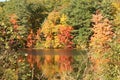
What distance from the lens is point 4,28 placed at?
7.45 meters

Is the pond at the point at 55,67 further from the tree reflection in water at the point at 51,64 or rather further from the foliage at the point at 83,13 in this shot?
the foliage at the point at 83,13

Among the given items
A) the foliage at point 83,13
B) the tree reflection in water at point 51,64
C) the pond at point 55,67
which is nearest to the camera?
the pond at point 55,67

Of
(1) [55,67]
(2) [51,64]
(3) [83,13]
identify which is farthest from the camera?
(3) [83,13]

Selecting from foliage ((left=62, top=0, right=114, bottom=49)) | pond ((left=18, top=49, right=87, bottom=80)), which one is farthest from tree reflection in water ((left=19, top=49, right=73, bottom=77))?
foliage ((left=62, top=0, right=114, bottom=49))

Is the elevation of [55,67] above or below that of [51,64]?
above

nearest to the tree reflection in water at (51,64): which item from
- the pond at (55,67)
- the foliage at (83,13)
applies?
the pond at (55,67)

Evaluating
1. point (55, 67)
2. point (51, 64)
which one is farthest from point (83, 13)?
point (55, 67)

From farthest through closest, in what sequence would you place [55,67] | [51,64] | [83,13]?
[83,13]
[51,64]
[55,67]

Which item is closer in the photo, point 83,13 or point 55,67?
point 55,67

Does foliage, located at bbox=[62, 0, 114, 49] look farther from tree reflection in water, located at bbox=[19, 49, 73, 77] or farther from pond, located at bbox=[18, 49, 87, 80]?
pond, located at bbox=[18, 49, 87, 80]

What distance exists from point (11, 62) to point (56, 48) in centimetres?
4670

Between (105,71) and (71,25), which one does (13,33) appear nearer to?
(105,71)

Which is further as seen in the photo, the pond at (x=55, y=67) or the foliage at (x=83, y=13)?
the foliage at (x=83, y=13)

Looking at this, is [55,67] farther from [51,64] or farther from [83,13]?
[83,13]
